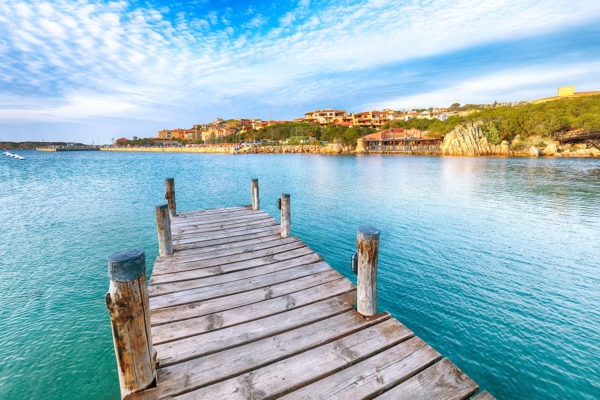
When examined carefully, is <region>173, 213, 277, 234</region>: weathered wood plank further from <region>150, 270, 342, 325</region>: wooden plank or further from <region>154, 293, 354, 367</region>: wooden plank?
<region>154, 293, 354, 367</region>: wooden plank

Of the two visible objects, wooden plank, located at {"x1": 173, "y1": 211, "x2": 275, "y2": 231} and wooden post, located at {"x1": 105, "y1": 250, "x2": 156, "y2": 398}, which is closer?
wooden post, located at {"x1": 105, "y1": 250, "x2": 156, "y2": 398}

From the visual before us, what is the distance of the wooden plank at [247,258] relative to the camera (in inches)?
207

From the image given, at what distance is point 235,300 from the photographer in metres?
4.12

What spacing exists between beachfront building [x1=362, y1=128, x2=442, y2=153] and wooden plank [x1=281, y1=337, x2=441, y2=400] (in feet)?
285

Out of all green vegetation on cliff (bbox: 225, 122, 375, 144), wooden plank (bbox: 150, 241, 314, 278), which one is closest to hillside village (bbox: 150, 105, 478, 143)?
green vegetation on cliff (bbox: 225, 122, 375, 144)

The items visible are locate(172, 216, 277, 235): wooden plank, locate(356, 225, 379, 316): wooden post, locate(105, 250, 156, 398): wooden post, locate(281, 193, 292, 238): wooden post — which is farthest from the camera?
locate(172, 216, 277, 235): wooden plank

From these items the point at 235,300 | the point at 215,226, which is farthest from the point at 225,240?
the point at 235,300

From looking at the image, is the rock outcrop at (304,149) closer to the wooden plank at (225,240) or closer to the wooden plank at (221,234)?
the wooden plank at (221,234)

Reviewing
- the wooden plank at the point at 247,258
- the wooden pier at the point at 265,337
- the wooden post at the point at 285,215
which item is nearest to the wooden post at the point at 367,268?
the wooden pier at the point at 265,337

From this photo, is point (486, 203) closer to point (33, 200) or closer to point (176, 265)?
point (176, 265)

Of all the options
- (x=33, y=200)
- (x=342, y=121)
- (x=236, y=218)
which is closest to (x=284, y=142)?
(x=342, y=121)

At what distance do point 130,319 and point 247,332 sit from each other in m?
1.50

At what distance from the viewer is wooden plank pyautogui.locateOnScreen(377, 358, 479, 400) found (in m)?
2.47

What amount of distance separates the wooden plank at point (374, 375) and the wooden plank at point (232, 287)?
7.15 feet
